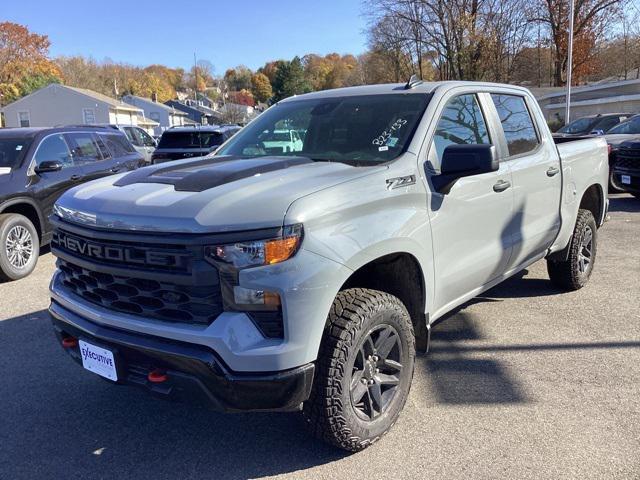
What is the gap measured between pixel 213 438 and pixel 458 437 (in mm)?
1379

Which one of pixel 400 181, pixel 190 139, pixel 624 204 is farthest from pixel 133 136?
pixel 400 181

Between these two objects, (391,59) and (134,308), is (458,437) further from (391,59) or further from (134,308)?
(391,59)

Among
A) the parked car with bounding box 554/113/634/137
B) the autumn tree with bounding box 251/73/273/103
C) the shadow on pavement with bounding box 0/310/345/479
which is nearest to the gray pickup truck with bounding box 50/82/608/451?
the shadow on pavement with bounding box 0/310/345/479

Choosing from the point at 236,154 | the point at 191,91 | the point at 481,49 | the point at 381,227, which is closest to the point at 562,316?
the point at 381,227

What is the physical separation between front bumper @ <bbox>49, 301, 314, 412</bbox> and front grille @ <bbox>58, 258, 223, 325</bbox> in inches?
4.7

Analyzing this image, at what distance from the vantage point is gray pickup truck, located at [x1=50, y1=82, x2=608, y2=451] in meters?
2.46

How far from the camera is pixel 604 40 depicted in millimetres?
48219

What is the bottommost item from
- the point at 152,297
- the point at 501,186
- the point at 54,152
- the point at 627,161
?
the point at 627,161

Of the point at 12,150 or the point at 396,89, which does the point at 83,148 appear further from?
the point at 396,89

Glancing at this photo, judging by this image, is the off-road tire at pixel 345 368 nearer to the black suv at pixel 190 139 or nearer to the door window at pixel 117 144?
the door window at pixel 117 144

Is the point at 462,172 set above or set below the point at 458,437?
above

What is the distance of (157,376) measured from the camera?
258 cm

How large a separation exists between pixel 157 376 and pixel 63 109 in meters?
56.1

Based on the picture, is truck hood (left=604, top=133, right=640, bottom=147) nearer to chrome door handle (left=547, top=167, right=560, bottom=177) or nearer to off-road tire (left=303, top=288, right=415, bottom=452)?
chrome door handle (left=547, top=167, right=560, bottom=177)
